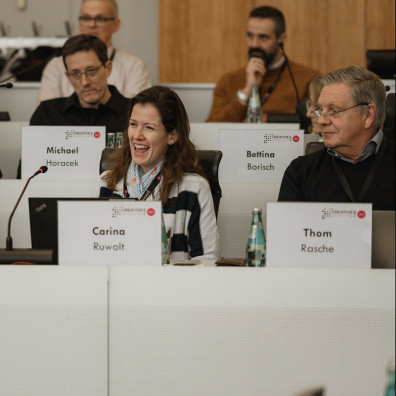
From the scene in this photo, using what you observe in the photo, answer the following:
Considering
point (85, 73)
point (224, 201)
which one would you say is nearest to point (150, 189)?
point (224, 201)

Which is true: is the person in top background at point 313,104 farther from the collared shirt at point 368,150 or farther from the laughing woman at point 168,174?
the laughing woman at point 168,174

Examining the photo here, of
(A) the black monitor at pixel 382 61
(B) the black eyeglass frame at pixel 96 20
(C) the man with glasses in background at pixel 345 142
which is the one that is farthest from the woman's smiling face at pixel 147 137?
(B) the black eyeglass frame at pixel 96 20

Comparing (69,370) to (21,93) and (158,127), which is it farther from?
(21,93)

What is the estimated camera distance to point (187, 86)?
5129mm

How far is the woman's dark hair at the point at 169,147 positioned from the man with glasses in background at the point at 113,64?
1969 mm

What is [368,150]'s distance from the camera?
271 cm

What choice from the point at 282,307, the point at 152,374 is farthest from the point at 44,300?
the point at 282,307

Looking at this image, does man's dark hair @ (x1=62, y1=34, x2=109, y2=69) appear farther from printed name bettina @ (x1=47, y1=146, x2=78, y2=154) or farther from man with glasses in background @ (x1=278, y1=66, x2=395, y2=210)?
man with glasses in background @ (x1=278, y1=66, x2=395, y2=210)

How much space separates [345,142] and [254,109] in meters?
1.66

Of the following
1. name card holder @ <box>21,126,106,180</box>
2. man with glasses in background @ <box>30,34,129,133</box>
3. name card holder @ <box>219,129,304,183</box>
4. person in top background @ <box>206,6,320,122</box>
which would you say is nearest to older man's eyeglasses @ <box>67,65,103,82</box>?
man with glasses in background @ <box>30,34,129,133</box>

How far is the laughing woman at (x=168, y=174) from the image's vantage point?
2.64 meters

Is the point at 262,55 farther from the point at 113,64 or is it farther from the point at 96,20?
the point at 96,20

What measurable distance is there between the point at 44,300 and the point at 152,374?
27 cm

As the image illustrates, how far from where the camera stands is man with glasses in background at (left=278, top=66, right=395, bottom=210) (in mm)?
2689
